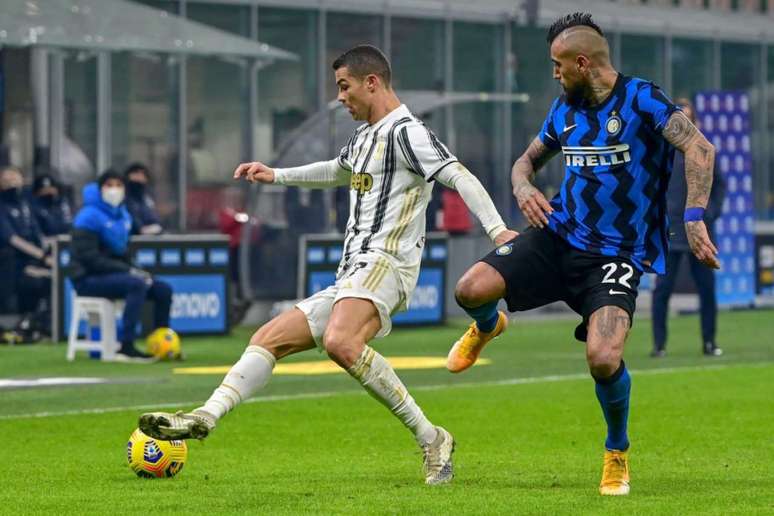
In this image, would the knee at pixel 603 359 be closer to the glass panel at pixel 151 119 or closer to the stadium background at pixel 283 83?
the stadium background at pixel 283 83

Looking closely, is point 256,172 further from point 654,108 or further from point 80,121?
point 80,121

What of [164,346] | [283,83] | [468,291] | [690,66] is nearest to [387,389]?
[468,291]

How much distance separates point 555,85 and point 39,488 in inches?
1085

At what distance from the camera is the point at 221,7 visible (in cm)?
2969

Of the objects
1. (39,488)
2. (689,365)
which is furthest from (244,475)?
(689,365)

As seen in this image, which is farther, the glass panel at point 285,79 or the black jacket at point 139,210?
the glass panel at point 285,79

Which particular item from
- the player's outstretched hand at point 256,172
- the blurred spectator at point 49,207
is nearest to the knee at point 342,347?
the player's outstretched hand at point 256,172

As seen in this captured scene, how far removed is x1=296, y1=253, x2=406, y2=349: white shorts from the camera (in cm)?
875

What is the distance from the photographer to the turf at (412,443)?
8.23 metres

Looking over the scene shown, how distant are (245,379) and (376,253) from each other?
862mm

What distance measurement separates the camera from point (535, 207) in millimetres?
8727

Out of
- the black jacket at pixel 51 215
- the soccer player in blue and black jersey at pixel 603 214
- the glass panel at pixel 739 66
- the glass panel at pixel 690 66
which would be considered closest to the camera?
the soccer player in blue and black jersey at pixel 603 214

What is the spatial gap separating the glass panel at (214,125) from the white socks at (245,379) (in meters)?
20.4

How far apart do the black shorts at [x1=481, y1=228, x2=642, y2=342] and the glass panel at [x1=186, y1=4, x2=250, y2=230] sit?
20.5 m
